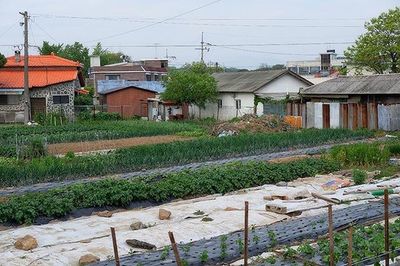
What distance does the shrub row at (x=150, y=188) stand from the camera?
11492 mm

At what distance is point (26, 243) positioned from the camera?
9281 millimetres

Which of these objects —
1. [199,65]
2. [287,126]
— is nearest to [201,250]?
[287,126]

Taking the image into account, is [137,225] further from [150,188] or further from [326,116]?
[326,116]

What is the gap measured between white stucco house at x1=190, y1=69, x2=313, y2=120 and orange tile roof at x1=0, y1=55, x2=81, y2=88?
8.95 m

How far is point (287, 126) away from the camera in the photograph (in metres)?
28.4

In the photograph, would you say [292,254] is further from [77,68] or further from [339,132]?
[77,68]

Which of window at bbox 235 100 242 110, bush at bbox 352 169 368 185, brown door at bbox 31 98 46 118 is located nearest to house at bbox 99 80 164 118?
brown door at bbox 31 98 46 118

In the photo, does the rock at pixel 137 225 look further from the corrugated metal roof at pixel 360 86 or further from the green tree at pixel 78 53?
the green tree at pixel 78 53

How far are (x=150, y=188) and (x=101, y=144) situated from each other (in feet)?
37.6

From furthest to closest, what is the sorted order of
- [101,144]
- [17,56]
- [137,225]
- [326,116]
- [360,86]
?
1. [17,56]
2. [326,116]
3. [360,86]
4. [101,144]
5. [137,225]

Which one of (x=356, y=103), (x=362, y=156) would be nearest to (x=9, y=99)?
(x=356, y=103)

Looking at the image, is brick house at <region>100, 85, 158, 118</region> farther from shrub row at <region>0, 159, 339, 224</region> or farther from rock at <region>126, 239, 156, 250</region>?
rock at <region>126, 239, 156, 250</region>

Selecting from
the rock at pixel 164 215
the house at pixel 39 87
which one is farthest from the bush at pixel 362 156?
the house at pixel 39 87

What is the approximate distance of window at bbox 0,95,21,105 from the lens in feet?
117
